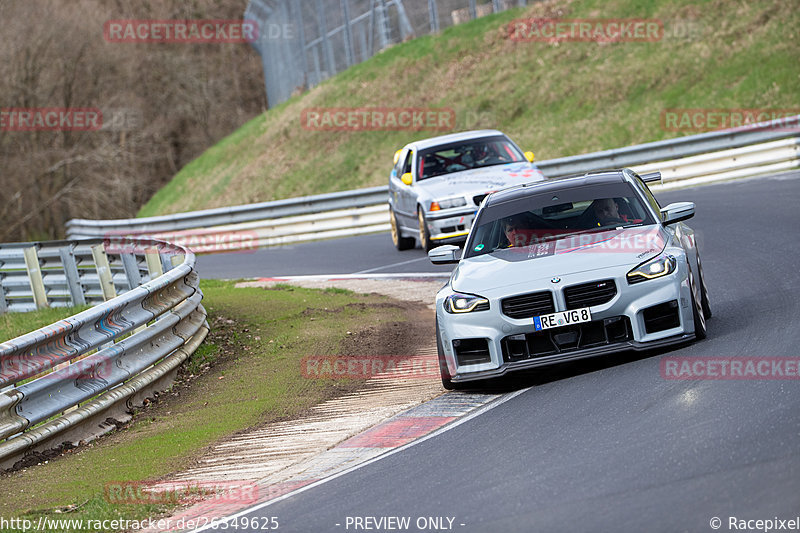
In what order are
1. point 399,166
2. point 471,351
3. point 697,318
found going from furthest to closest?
1. point 399,166
2. point 697,318
3. point 471,351

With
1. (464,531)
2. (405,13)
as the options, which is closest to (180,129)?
(405,13)

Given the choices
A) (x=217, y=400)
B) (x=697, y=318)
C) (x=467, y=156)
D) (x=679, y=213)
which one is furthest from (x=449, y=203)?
(x=697, y=318)

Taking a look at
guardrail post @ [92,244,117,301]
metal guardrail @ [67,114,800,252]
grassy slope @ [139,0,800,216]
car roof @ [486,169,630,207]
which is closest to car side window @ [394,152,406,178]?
metal guardrail @ [67,114,800,252]

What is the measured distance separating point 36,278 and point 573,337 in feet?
34.5

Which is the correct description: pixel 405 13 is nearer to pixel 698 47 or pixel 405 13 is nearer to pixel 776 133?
pixel 698 47

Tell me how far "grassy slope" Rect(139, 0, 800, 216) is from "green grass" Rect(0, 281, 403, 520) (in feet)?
55.0

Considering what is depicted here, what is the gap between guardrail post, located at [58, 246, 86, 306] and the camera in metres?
15.5

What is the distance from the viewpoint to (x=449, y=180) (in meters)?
17.1

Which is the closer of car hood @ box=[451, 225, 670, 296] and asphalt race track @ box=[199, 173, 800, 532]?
asphalt race track @ box=[199, 173, 800, 532]

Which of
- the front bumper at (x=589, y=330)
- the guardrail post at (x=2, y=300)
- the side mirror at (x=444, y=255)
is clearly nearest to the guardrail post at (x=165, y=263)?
the guardrail post at (x=2, y=300)

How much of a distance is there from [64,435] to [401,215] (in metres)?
10.5

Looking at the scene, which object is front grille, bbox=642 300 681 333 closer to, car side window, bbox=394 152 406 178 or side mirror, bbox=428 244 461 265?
side mirror, bbox=428 244 461 265

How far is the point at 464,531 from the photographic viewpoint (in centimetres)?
523

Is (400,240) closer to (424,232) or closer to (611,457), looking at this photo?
(424,232)
